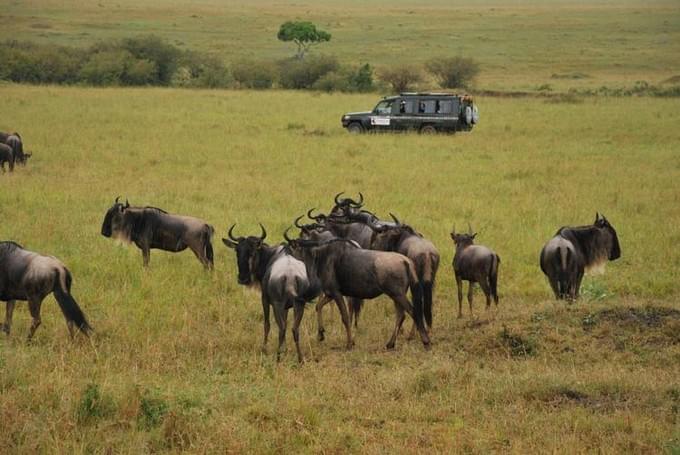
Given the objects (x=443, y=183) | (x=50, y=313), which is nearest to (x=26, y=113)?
(x=443, y=183)

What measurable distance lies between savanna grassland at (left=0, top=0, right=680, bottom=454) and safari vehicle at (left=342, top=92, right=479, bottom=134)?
87 centimetres

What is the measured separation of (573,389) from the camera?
8.24 m

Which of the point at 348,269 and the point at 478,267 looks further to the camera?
the point at 478,267

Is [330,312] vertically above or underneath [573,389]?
underneath

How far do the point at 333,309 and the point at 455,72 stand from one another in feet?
151

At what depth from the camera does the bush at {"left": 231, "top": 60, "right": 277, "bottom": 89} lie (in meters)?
55.9

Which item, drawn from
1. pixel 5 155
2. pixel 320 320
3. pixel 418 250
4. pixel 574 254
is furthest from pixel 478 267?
pixel 5 155

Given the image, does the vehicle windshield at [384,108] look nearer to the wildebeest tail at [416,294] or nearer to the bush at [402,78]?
the bush at [402,78]

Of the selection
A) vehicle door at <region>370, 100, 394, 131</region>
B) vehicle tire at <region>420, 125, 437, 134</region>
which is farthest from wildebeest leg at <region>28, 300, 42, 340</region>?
vehicle tire at <region>420, 125, 437, 134</region>

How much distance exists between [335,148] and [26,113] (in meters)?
14.1

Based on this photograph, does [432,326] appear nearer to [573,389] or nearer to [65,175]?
[573,389]

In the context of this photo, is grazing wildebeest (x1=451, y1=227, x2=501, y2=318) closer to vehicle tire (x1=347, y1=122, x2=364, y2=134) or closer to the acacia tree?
vehicle tire (x1=347, y1=122, x2=364, y2=134)

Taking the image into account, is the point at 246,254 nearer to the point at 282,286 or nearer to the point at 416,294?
the point at 282,286

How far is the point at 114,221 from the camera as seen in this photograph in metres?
14.1
